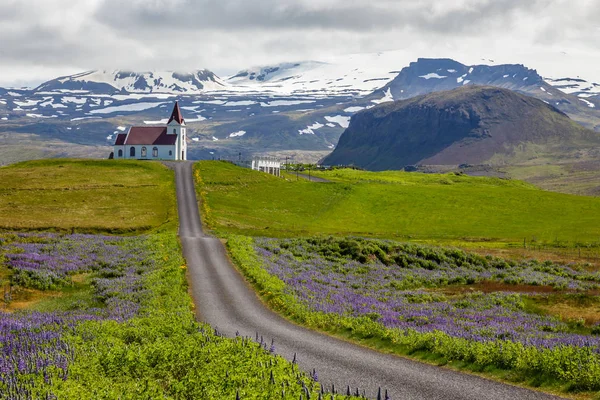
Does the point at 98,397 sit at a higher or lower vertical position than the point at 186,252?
higher

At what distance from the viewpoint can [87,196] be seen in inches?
3996

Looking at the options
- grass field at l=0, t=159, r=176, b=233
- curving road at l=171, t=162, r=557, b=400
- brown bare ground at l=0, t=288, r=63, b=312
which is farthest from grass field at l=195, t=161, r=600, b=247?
curving road at l=171, t=162, r=557, b=400

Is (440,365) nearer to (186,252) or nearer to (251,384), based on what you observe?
(251,384)

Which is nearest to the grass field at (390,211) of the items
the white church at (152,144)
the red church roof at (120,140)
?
the white church at (152,144)

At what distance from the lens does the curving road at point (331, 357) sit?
63.2 ft

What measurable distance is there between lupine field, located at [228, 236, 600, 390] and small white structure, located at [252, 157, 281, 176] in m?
101

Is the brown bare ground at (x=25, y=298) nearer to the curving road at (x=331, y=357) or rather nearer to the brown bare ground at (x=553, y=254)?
the curving road at (x=331, y=357)

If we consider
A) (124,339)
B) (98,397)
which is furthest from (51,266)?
(98,397)

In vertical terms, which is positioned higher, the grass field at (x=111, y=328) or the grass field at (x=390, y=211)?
the grass field at (x=111, y=328)

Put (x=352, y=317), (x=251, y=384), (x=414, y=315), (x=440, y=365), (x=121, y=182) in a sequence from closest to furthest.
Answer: (x=251, y=384)
(x=440, y=365)
(x=352, y=317)
(x=414, y=315)
(x=121, y=182)

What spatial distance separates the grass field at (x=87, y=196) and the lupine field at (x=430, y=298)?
31.4 metres

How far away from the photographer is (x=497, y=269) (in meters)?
63.4

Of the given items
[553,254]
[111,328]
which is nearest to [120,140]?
[553,254]

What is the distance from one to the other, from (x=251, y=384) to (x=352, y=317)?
13.7 metres
